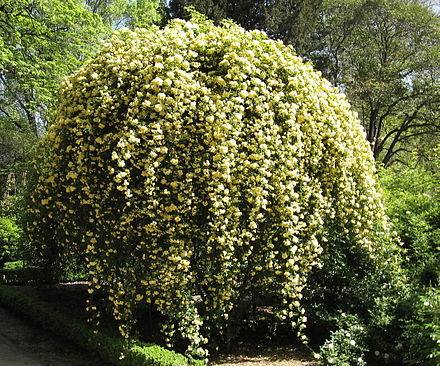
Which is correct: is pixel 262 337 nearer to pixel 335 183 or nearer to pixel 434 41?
pixel 335 183

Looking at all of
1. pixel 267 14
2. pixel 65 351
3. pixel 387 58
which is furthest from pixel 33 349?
pixel 387 58

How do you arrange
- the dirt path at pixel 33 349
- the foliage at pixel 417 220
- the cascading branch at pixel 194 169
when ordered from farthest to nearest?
the foliage at pixel 417 220, the dirt path at pixel 33 349, the cascading branch at pixel 194 169

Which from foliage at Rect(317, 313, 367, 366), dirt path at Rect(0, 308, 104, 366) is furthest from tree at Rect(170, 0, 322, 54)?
foliage at Rect(317, 313, 367, 366)

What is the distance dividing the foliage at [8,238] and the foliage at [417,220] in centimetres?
785

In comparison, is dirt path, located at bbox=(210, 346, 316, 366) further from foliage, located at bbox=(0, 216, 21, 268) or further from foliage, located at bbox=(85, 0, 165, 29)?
foliage, located at bbox=(85, 0, 165, 29)

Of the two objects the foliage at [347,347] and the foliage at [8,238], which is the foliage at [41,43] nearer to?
the foliage at [8,238]

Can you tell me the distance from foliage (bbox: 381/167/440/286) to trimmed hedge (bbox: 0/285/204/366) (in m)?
3.13

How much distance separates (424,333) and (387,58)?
19.8 meters

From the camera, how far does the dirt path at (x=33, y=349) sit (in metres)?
5.86

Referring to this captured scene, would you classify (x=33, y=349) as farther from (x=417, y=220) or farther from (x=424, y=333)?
(x=417, y=220)

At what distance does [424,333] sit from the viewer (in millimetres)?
4805

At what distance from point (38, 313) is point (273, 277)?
3.85 m

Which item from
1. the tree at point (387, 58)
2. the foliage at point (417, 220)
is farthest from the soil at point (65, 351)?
the tree at point (387, 58)

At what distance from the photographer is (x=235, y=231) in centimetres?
494
